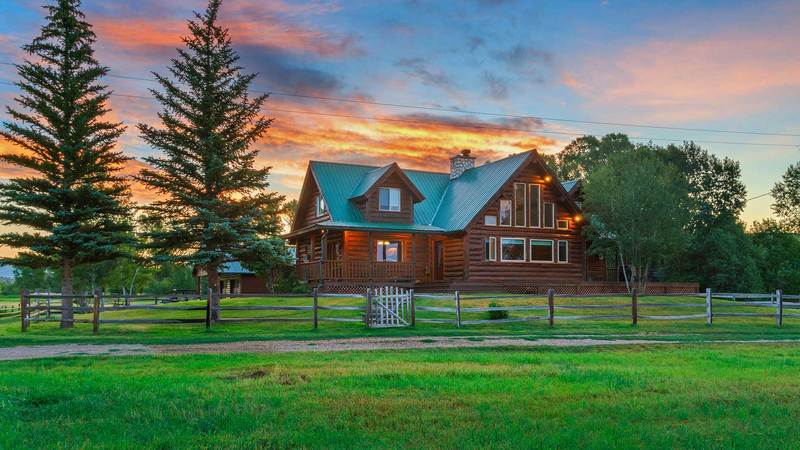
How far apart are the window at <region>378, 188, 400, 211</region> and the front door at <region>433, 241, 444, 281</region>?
393 centimetres

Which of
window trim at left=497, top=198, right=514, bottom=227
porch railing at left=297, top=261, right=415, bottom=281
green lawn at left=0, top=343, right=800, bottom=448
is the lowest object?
green lawn at left=0, top=343, right=800, bottom=448

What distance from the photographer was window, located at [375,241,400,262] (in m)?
40.9

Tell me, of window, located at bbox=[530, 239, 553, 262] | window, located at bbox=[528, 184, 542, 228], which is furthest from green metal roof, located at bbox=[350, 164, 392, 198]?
window, located at bbox=[530, 239, 553, 262]

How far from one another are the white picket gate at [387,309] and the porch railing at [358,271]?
13600 millimetres

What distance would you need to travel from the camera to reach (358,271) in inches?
1511

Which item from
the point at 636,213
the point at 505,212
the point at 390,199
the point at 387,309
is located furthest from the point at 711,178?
the point at 387,309

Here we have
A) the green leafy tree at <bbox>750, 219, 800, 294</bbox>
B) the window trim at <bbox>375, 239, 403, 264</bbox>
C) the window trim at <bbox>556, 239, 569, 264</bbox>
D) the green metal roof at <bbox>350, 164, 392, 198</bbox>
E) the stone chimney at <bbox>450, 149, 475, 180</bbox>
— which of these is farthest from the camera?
the green leafy tree at <bbox>750, 219, 800, 294</bbox>

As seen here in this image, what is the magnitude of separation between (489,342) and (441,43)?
14.3m

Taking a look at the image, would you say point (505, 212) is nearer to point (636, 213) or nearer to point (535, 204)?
point (535, 204)

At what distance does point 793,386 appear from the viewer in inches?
409

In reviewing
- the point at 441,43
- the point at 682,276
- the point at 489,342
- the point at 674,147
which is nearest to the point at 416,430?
the point at 489,342

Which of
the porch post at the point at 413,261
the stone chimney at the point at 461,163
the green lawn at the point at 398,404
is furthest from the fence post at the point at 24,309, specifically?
the stone chimney at the point at 461,163

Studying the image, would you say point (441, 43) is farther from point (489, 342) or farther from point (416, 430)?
point (416, 430)

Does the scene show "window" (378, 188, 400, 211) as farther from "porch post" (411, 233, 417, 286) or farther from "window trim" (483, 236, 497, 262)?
"window trim" (483, 236, 497, 262)
